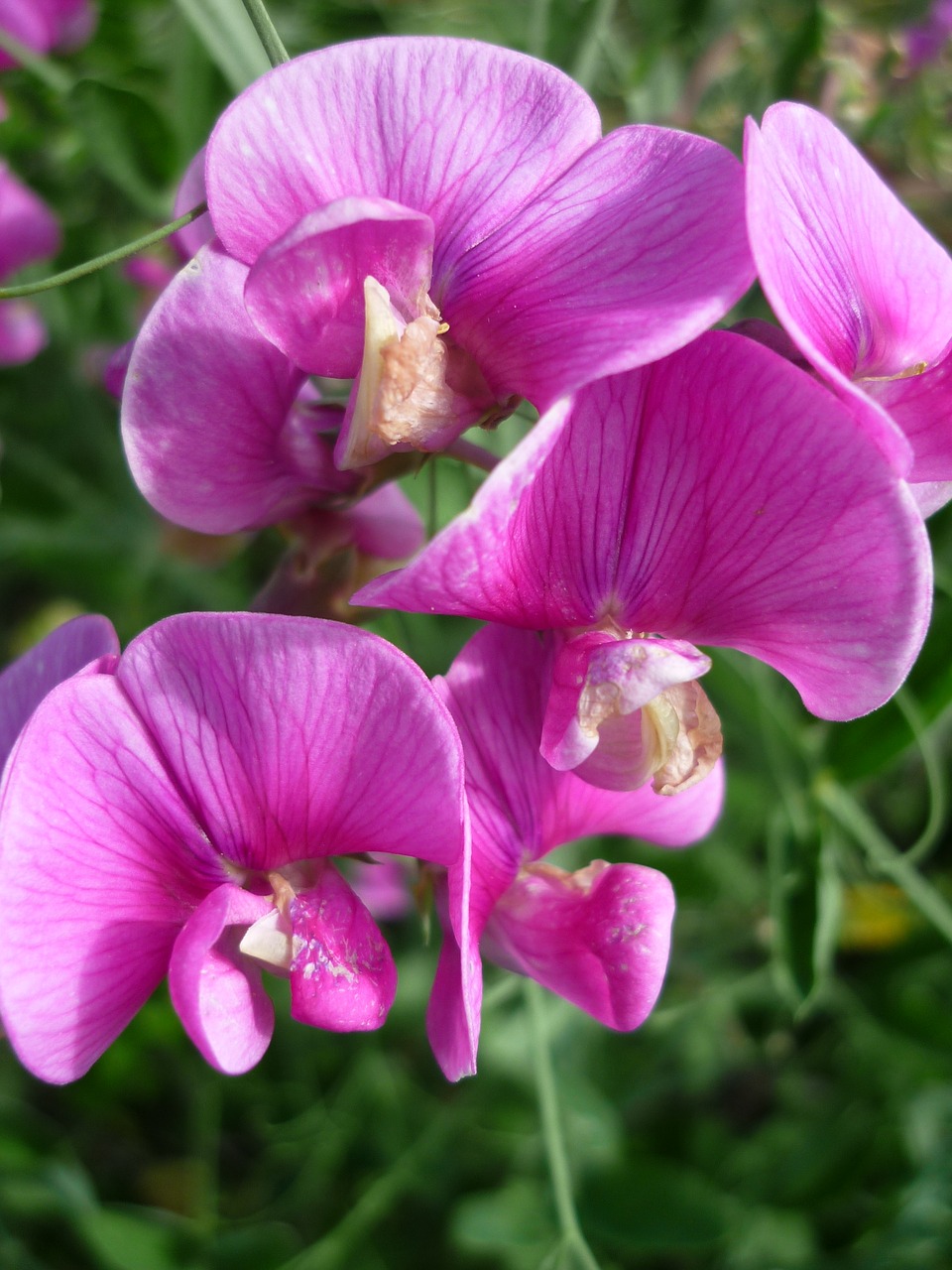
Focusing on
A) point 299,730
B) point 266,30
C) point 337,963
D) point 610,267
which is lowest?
point 337,963

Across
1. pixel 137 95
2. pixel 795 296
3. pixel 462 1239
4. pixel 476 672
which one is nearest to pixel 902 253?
pixel 795 296

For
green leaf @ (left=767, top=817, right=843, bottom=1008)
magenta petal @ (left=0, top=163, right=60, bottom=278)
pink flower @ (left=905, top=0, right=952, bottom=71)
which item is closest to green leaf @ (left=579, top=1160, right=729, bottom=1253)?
green leaf @ (left=767, top=817, right=843, bottom=1008)

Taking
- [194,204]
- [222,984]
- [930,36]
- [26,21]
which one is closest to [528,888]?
[222,984]

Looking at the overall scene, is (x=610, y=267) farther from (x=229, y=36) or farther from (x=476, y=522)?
(x=229, y=36)

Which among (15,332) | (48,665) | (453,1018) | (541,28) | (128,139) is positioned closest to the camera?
(453,1018)

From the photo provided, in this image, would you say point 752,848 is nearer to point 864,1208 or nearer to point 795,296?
point 864,1208

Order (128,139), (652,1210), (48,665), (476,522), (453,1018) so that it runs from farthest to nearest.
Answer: (652,1210)
(128,139)
(48,665)
(453,1018)
(476,522)

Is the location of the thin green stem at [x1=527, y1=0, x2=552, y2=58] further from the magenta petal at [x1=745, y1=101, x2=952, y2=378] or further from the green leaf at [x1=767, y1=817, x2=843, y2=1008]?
the green leaf at [x1=767, y1=817, x2=843, y2=1008]
